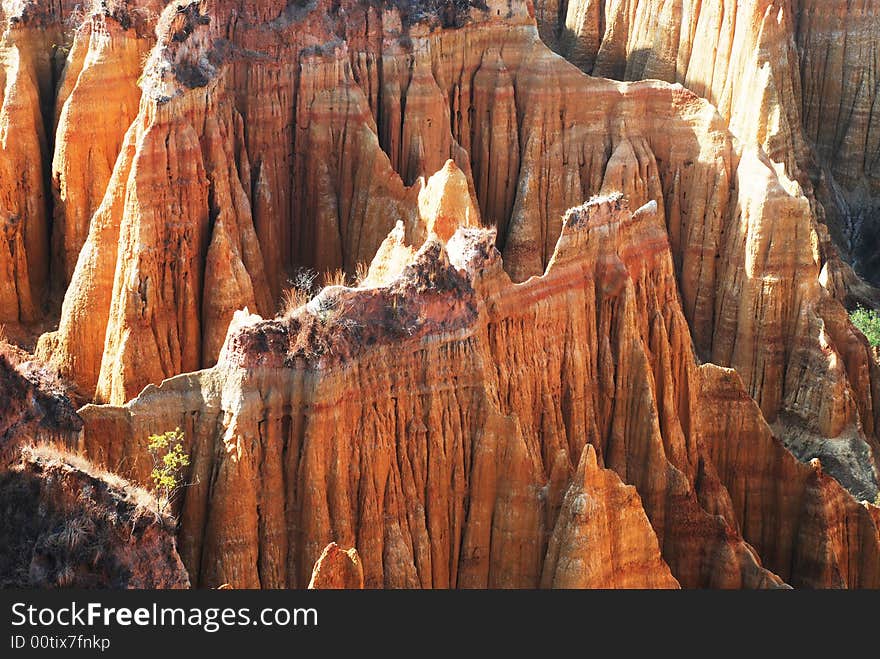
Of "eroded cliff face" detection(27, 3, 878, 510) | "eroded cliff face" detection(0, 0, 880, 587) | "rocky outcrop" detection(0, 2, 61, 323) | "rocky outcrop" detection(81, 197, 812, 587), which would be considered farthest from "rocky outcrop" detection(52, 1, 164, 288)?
"rocky outcrop" detection(81, 197, 812, 587)

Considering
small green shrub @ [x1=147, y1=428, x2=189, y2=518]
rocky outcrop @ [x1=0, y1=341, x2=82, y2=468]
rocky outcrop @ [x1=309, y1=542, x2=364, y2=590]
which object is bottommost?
rocky outcrop @ [x1=309, y1=542, x2=364, y2=590]

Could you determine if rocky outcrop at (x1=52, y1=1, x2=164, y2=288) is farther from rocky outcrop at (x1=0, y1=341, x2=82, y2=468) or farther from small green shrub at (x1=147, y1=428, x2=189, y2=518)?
small green shrub at (x1=147, y1=428, x2=189, y2=518)

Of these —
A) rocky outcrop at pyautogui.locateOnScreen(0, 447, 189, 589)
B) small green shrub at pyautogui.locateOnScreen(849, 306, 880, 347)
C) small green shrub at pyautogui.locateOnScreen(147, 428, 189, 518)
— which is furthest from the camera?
small green shrub at pyautogui.locateOnScreen(849, 306, 880, 347)

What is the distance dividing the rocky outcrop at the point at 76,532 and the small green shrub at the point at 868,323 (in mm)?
32305

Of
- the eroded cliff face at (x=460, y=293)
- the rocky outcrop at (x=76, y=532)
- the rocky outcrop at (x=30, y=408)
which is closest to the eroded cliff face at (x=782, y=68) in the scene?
the eroded cliff face at (x=460, y=293)

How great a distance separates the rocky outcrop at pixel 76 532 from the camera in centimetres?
2108

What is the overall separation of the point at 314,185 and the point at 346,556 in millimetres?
18671

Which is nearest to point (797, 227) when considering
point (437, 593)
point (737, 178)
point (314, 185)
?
point (737, 178)

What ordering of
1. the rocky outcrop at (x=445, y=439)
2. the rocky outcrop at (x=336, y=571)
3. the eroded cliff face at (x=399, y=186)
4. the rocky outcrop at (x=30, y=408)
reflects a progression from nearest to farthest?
the rocky outcrop at (x=30, y=408) < the rocky outcrop at (x=336, y=571) < the rocky outcrop at (x=445, y=439) < the eroded cliff face at (x=399, y=186)

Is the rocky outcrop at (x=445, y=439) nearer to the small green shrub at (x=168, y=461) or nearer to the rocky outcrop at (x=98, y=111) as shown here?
the small green shrub at (x=168, y=461)

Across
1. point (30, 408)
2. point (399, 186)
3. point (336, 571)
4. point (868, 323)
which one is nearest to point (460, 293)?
point (336, 571)

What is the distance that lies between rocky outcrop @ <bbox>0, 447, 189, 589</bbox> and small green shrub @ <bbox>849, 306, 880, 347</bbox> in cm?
3230

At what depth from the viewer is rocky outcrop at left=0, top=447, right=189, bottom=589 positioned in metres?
21.1

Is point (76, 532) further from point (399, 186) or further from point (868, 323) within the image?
point (868, 323)
